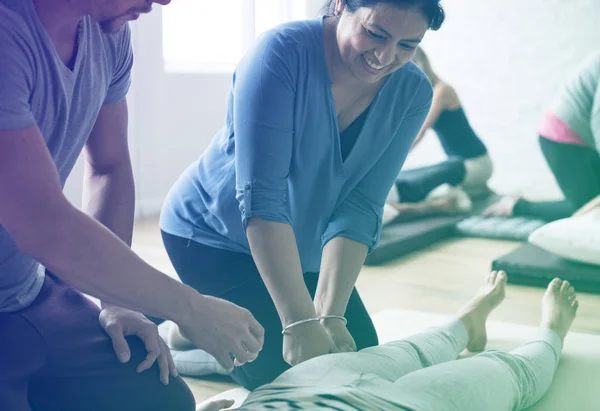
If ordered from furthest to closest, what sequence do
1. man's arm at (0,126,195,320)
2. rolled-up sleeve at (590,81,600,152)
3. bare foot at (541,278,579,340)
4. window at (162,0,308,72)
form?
window at (162,0,308,72)
rolled-up sleeve at (590,81,600,152)
bare foot at (541,278,579,340)
man's arm at (0,126,195,320)

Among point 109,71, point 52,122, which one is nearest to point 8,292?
point 52,122

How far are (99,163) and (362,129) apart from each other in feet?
1.94

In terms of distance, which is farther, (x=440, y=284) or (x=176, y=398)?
(x=440, y=284)

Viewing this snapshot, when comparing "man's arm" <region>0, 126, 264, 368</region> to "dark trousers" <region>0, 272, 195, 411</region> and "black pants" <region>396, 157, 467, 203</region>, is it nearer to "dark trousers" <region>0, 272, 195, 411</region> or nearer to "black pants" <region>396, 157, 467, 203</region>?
"dark trousers" <region>0, 272, 195, 411</region>

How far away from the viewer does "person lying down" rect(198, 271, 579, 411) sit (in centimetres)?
125

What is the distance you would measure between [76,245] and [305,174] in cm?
77

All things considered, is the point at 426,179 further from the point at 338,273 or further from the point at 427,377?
the point at 427,377

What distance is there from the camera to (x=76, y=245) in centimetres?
113

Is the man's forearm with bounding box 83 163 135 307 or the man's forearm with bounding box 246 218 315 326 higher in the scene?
the man's forearm with bounding box 83 163 135 307

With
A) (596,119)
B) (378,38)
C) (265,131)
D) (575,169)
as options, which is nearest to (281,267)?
(265,131)

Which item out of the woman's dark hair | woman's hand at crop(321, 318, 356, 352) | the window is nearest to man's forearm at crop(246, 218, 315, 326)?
woman's hand at crop(321, 318, 356, 352)

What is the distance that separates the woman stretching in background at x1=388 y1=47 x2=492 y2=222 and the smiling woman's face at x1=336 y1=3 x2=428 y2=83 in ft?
7.27

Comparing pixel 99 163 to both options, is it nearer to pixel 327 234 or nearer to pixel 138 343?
pixel 138 343

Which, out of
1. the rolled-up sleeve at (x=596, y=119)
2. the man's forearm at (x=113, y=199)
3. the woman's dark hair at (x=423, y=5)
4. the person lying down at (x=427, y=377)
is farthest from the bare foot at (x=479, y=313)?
the rolled-up sleeve at (x=596, y=119)
